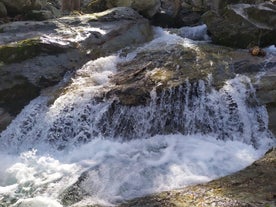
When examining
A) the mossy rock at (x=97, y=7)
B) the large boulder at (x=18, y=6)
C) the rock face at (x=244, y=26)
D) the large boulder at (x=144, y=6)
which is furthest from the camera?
the mossy rock at (x=97, y=7)

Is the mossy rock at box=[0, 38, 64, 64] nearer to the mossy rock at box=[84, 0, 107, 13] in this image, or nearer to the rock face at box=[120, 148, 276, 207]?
the mossy rock at box=[84, 0, 107, 13]

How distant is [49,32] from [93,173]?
6.57 meters

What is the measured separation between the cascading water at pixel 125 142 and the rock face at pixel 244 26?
10.3ft

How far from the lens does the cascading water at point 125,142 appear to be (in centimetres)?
820

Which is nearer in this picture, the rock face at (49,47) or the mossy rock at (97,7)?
the rock face at (49,47)

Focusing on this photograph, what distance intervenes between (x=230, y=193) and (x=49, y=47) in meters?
7.50

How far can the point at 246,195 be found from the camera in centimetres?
720

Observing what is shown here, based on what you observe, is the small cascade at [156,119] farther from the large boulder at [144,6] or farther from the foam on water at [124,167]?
the large boulder at [144,6]

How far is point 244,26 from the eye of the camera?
554 inches

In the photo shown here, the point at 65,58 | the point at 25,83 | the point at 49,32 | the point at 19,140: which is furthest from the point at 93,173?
the point at 49,32

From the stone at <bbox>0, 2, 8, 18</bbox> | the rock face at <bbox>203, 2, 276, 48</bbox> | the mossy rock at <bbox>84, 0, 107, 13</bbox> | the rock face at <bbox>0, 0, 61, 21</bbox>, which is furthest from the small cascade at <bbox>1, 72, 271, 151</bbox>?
the mossy rock at <bbox>84, 0, 107, 13</bbox>

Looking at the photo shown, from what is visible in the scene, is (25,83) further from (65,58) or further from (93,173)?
(93,173)

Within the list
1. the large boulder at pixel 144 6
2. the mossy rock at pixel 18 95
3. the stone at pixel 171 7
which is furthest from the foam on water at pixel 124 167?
the stone at pixel 171 7

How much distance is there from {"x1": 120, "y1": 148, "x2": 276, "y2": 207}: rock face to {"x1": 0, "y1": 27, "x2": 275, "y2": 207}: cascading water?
0.34 m
